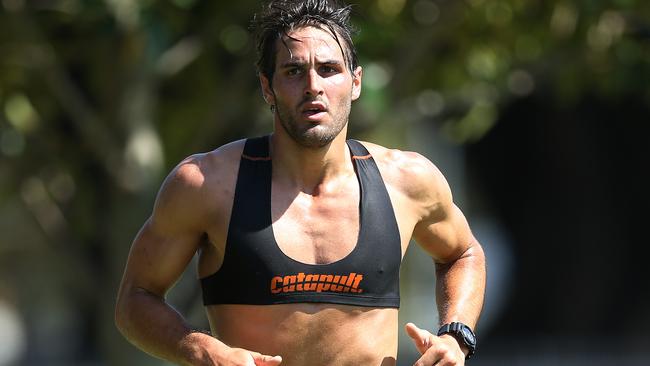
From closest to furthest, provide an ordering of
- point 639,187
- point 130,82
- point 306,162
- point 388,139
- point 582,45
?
1. point 306,162
2. point 130,82
3. point 582,45
4. point 388,139
5. point 639,187

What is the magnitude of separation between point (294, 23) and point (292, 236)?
0.73 meters

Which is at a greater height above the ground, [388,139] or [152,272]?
A: [152,272]

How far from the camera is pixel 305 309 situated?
15.3 feet

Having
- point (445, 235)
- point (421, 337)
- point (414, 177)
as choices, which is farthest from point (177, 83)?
point (421, 337)

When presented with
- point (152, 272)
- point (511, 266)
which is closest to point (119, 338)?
point (152, 272)

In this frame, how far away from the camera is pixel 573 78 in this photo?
9836mm

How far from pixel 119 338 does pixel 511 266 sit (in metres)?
9.46

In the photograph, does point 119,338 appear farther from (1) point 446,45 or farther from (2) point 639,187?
(2) point 639,187

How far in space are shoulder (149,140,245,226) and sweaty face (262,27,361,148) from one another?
0.28m

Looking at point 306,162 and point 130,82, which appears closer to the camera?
point 306,162

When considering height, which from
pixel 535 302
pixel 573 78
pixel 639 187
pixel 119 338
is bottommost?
pixel 535 302

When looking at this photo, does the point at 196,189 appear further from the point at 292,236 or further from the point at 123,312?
the point at 123,312

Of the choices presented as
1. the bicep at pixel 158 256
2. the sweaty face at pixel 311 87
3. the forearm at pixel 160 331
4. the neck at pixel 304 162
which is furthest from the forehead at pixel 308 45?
the forearm at pixel 160 331

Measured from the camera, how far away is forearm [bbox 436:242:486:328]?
5.01 metres
